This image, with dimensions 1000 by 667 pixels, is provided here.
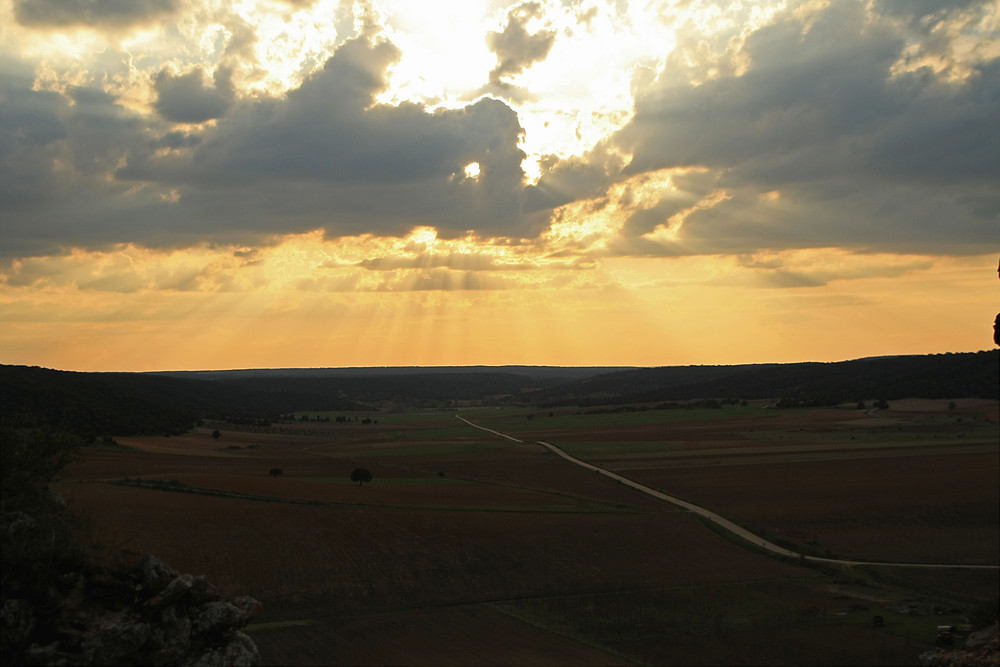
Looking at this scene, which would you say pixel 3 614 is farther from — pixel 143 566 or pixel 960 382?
pixel 960 382

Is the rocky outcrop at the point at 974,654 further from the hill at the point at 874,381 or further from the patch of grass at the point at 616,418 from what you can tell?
the patch of grass at the point at 616,418

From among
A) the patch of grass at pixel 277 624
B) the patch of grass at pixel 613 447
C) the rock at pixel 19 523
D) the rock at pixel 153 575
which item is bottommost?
the patch of grass at pixel 277 624

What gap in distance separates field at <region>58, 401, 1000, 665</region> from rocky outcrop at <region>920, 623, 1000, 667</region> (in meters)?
5.07

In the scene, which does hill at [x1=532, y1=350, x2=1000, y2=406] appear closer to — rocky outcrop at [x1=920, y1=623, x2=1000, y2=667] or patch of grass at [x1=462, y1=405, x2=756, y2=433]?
patch of grass at [x1=462, y1=405, x2=756, y2=433]

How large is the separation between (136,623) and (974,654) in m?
17.9

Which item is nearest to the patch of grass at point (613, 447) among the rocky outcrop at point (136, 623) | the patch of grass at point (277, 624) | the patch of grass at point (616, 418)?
the patch of grass at point (616, 418)

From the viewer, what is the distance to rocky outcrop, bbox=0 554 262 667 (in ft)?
46.1

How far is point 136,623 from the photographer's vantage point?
48.7ft

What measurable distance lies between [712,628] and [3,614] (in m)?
23.6

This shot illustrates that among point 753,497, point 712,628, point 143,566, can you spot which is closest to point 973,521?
point 753,497

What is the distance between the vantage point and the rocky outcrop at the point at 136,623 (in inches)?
553

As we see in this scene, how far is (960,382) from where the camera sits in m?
75.1

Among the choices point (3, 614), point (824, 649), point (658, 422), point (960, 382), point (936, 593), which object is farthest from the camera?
point (658, 422)

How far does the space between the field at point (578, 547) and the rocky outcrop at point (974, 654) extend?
5070 millimetres
